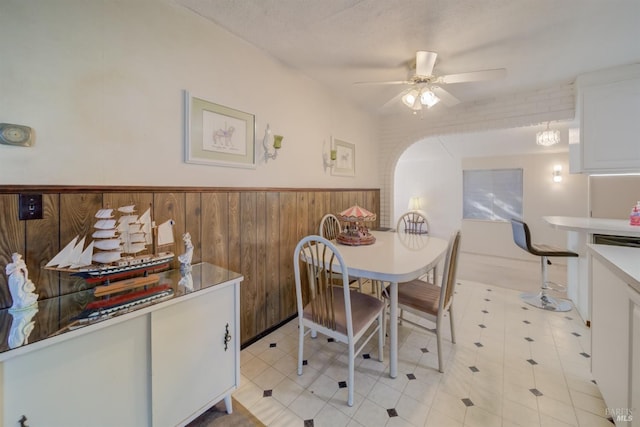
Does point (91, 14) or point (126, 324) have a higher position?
point (91, 14)

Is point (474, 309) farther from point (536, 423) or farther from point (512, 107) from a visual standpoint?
point (512, 107)

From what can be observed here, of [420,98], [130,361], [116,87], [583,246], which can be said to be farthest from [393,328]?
[583,246]

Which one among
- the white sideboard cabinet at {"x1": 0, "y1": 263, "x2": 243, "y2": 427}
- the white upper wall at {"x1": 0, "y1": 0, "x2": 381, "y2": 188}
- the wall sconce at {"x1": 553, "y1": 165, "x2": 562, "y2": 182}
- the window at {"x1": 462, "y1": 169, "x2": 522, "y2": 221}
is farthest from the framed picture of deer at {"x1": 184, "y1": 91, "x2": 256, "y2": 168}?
the wall sconce at {"x1": 553, "y1": 165, "x2": 562, "y2": 182}

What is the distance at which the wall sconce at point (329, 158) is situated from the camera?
3002 mm

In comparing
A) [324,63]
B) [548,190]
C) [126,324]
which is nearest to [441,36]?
[324,63]

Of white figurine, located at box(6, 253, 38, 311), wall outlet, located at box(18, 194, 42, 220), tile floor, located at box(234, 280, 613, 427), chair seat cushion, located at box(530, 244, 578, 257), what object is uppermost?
wall outlet, located at box(18, 194, 42, 220)

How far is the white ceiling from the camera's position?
65.4 inches

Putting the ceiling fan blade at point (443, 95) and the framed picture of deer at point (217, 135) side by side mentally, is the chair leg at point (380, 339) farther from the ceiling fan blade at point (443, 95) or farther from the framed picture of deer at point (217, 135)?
the ceiling fan blade at point (443, 95)

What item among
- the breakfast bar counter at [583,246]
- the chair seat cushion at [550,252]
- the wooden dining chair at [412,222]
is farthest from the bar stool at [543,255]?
the wooden dining chair at [412,222]

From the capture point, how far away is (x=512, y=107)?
3066 millimetres

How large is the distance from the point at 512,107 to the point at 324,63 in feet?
7.93

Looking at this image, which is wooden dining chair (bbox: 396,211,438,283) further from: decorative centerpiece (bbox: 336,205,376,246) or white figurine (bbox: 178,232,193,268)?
white figurine (bbox: 178,232,193,268)

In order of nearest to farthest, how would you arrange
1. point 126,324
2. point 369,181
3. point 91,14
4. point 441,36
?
point 126,324 → point 91,14 → point 441,36 → point 369,181

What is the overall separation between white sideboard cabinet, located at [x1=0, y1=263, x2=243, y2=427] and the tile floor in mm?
412
